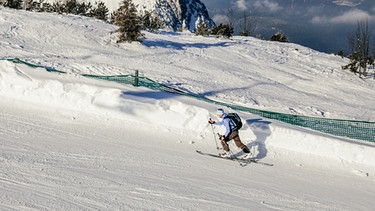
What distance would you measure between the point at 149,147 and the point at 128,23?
56.2ft

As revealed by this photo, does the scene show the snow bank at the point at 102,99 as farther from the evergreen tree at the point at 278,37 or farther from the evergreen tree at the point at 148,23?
the evergreen tree at the point at 278,37

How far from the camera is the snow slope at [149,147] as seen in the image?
6516 millimetres

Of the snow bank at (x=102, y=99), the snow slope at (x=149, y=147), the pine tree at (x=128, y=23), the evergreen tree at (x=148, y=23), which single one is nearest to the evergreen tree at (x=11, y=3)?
the evergreen tree at (x=148, y=23)

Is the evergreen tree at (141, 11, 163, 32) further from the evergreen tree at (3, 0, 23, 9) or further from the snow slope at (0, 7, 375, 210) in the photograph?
the snow slope at (0, 7, 375, 210)

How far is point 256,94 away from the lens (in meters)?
19.8

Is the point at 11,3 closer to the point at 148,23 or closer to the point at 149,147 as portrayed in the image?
the point at 148,23

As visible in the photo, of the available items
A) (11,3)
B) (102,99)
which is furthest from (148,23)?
(102,99)

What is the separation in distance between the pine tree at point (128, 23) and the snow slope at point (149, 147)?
14.7 ft

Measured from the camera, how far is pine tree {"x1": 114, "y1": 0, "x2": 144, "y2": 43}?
2500 cm

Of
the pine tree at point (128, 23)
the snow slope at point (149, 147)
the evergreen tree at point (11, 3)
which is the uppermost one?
the evergreen tree at point (11, 3)

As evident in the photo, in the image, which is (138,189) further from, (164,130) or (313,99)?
(313,99)

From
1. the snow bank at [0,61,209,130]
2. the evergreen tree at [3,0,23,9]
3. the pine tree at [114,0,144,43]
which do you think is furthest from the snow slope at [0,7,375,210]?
the evergreen tree at [3,0,23,9]

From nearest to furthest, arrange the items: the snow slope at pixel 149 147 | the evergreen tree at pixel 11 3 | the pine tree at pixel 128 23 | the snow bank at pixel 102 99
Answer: the snow slope at pixel 149 147 < the snow bank at pixel 102 99 < the pine tree at pixel 128 23 < the evergreen tree at pixel 11 3

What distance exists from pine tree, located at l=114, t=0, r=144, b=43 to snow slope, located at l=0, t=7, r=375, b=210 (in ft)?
14.7
